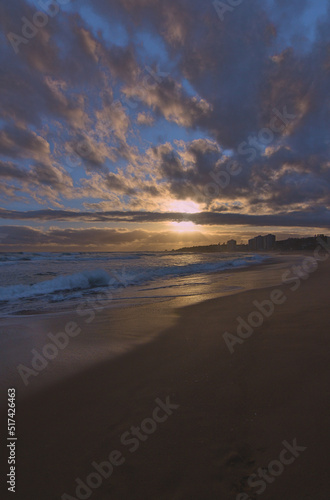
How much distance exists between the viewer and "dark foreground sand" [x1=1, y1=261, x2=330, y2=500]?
1.56 meters

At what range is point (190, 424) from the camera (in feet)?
6.68

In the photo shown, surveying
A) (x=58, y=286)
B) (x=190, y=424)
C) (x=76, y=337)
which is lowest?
(x=190, y=424)

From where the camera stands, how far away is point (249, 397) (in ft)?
7.60

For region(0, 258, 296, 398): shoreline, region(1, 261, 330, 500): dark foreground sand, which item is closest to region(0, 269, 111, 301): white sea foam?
region(0, 258, 296, 398): shoreline

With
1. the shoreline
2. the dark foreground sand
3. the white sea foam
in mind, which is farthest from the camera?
the white sea foam

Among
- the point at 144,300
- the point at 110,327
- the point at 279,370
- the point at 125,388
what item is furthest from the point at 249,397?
the point at 144,300

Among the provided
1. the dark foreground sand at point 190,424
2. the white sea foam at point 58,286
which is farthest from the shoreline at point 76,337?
the white sea foam at point 58,286

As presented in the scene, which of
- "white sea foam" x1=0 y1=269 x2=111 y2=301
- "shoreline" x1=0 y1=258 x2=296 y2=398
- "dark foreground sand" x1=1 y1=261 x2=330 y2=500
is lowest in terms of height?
"dark foreground sand" x1=1 y1=261 x2=330 y2=500

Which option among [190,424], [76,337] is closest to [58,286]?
[76,337]

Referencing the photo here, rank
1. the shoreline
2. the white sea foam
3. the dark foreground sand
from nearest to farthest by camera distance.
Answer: the dark foreground sand
the shoreline
the white sea foam

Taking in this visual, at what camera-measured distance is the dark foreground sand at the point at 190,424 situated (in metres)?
1.56

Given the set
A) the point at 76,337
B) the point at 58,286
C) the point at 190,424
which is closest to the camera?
the point at 190,424

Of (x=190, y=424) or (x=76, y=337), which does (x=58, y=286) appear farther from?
(x=190, y=424)

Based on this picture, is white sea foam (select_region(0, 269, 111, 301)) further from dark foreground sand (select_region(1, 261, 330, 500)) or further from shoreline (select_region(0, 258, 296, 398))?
dark foreground sand (select_region(1, 261, 330, 500))
